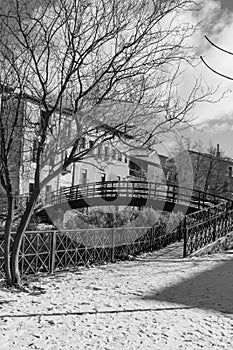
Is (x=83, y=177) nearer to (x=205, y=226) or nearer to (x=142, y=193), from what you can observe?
(x=142, y=193)

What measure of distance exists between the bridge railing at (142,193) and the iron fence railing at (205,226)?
6.73m

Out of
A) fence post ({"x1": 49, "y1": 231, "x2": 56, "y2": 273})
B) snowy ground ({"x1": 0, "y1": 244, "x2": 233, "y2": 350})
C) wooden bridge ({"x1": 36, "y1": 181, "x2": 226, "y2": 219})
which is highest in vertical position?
wooden bridge ({"x1": 36, "y1": 181, "x2": 226, "y2": 219})

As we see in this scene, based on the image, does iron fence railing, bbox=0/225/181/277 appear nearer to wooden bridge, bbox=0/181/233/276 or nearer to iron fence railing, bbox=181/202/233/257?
wooden bridge, bbox=0/181/233/276

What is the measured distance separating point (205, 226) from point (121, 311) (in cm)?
640

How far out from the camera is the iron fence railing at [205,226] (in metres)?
9.37

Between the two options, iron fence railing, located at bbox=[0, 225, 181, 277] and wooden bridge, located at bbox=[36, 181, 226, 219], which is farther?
wooden bridge, located at bbox=[36, 181, 226, 219]

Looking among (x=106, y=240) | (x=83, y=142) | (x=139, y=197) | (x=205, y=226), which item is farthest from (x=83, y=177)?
(x=83, y=142)

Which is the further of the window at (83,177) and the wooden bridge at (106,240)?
the window at (83,177)

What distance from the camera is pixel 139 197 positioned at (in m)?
20.0

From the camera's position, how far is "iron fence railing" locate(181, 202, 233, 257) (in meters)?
9.37

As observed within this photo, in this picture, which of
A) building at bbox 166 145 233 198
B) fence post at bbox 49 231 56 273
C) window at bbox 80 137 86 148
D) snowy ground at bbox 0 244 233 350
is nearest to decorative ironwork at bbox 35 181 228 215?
building at bbox 166 145 233 198

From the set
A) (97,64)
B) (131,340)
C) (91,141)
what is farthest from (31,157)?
(131,340)

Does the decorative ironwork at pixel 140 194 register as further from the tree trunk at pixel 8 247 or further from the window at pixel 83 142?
the tree trunk at pixel 8 247

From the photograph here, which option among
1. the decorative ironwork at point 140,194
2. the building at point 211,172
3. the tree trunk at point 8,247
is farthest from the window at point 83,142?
the building at point 211,172
